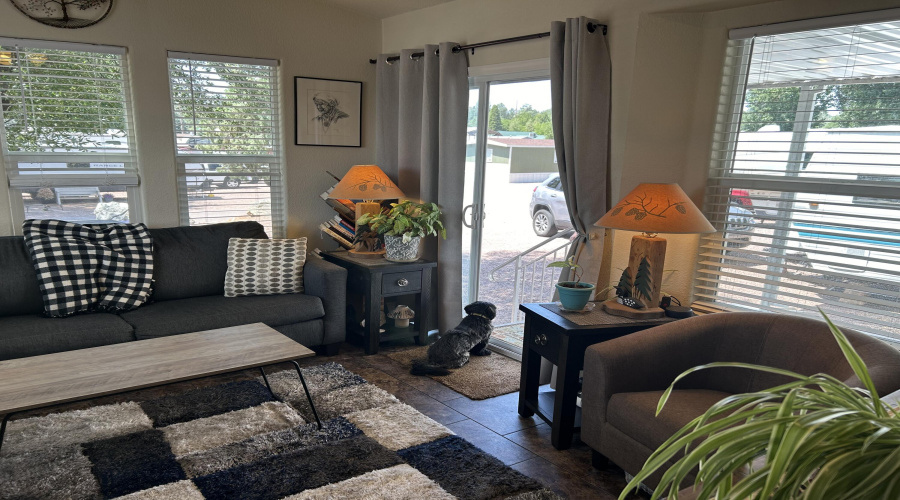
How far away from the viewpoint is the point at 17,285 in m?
3.35

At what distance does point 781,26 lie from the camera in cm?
280

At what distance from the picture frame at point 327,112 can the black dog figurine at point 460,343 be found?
5.88 feet

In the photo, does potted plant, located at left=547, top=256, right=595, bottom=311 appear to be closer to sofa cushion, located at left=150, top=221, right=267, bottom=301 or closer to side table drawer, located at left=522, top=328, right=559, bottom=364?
side table drawer, located at left=522, top=328, right=559, bottom=364

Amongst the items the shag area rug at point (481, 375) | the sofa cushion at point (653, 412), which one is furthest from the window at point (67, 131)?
the sofa cushion at point (653, 412)

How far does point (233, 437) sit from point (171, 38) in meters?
2.71

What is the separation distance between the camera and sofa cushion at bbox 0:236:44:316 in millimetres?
3328

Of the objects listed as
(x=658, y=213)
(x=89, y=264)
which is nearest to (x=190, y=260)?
(x=89, y=264)

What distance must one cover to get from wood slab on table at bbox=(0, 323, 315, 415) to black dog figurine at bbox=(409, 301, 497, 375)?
1.06m

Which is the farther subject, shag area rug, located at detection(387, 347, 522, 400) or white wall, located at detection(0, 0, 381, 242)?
white wall, located at detection(0, 0, 381, 242)

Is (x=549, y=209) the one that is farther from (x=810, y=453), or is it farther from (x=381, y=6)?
(x=810, y=453)

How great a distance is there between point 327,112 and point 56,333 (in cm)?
241

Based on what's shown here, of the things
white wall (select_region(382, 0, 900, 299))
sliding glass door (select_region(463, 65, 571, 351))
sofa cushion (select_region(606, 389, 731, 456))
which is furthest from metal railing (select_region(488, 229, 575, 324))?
sofa cushion (select_region(606, 389, 731, 456))

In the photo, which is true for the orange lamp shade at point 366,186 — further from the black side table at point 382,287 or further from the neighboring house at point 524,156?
the neighboring house at point 524,156

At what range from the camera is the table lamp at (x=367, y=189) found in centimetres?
412
